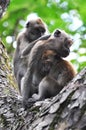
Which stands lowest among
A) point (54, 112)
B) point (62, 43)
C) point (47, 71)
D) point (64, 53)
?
point (54, 112)

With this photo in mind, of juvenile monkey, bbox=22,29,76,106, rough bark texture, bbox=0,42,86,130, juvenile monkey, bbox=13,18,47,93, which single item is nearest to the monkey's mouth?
juvenile monkey, bbox=22,29,76,106

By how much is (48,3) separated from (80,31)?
125cm

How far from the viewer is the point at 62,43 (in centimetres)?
775

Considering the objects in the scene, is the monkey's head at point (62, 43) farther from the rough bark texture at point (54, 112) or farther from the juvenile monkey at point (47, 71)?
the rough bark texture at point (54, 112)

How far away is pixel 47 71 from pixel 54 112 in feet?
6.63

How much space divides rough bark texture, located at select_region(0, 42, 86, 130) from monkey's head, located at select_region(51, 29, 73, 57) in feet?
4.74

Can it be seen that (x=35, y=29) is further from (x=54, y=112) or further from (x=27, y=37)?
(x=54, y=112)

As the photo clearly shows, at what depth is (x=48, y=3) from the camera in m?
12.1

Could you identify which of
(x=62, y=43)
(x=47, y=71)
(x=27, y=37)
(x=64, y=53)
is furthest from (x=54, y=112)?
(x=27, y=37)

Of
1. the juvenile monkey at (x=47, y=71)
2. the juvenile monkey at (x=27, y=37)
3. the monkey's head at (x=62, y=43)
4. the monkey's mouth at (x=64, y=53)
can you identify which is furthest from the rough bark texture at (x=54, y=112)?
the juvenile monkey at (x=27, y=37)

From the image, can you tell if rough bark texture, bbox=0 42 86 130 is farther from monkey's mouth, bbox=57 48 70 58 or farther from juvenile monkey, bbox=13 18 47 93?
juvenile monkey, bbox=13 18 47 93

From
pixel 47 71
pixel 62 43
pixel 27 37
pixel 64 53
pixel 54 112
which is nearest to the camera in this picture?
pixel 54 112

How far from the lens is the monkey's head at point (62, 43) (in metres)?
7.29

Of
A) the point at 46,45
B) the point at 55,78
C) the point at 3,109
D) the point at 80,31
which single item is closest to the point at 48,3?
the point at 80,31
